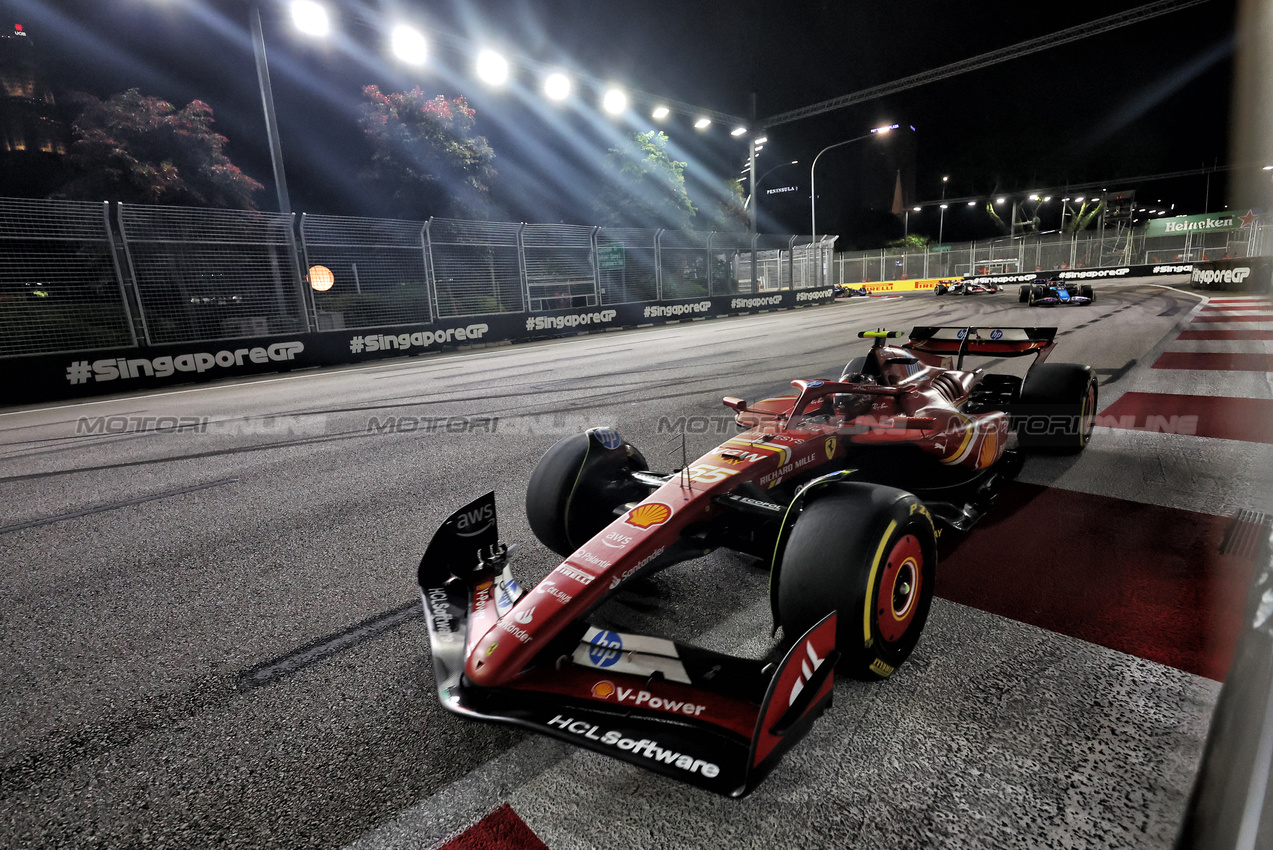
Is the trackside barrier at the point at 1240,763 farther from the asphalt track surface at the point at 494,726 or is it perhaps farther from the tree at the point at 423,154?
the tree at the point at 423,154

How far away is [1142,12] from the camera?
2223 cm

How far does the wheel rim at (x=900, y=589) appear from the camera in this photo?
78.6 inches

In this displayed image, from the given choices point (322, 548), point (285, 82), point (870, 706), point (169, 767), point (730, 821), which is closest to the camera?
point (730, 821)

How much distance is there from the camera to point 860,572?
1.86m

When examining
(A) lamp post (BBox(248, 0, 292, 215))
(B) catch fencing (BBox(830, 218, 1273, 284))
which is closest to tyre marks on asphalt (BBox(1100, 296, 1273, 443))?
(A) lamp post (BBox(248, 0, 292, 215))

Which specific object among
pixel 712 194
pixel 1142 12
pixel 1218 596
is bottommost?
pixel 1218 596

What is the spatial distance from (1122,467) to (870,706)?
11.4 ft

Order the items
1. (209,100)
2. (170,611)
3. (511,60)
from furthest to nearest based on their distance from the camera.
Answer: (209,100) < (511,60) < (170,611)

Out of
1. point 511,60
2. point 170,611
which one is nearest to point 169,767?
point 170,611

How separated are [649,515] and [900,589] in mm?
892

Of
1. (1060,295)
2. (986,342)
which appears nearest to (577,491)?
(986,342)

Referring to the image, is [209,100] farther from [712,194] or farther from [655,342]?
[712,194]
